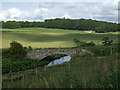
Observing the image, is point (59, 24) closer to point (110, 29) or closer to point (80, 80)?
point (110, 29)

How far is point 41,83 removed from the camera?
A: 1.66m

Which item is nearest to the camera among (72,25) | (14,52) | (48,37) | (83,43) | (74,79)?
(74,79)

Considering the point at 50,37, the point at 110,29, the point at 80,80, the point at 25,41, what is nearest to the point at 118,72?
the point at 80,80

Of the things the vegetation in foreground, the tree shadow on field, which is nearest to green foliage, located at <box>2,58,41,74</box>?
the tree shadow on field

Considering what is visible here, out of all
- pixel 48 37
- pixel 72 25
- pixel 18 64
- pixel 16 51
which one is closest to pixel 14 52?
pixel 16 51

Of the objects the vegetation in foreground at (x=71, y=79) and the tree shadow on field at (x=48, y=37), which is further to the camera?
the tree shadow on field at (x=48, y=37)

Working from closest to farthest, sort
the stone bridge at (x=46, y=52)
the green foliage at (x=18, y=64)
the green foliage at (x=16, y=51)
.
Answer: the green foliage at (x=18, y=64) → the green foliage at (x=16, y=51) → the stone bridge at (x=46, y=52)

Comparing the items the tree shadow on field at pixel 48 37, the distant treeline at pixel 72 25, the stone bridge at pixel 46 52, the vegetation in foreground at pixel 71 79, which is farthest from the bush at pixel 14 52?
the vegetation in foreground at pixel 71 79

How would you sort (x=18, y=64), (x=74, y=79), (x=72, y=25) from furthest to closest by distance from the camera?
1. (x=72, y=25)
2. (x=18, y=64)
3. (x=74, y=79)

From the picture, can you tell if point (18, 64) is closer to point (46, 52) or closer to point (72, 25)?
point (46, 52)

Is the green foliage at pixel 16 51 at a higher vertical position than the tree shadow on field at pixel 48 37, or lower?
lower

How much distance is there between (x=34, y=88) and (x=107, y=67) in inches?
38.6

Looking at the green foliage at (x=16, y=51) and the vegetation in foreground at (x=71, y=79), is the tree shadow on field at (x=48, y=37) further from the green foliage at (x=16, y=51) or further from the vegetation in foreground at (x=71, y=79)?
the vegetation in foreground at (x=71, y=79)

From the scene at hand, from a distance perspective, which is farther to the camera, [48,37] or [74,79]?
[48,37]
